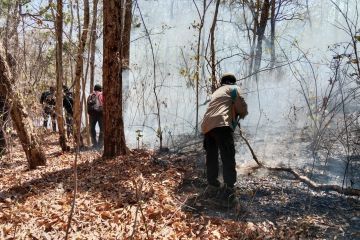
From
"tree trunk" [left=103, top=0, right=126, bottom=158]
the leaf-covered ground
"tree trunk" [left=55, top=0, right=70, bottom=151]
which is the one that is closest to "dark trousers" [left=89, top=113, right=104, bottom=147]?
"tree trunk" [left=55, top=0, right=70, bottom=151]

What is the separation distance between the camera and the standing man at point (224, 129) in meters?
5.09

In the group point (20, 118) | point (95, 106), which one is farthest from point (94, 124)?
point (20, 118)

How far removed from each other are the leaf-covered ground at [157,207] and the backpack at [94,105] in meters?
3.15

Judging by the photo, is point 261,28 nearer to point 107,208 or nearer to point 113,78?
point 113,78

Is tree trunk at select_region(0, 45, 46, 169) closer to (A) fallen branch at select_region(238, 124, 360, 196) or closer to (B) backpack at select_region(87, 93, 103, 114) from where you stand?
(B) backpack at select_region(87, 93, 103, 114)

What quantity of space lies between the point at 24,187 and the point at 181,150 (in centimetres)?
324

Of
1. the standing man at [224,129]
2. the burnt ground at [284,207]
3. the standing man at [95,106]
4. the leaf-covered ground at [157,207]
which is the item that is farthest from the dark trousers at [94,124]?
the standing man at [224,129]

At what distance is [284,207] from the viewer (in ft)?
15.6

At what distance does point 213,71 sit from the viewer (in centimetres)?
790

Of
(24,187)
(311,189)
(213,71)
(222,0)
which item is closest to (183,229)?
(311,189)

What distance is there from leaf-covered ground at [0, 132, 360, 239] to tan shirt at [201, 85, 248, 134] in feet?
3.24

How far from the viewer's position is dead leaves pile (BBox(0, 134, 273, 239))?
12.7ft

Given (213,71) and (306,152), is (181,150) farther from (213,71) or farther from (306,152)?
(306,152)

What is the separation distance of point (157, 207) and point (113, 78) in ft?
9.57
